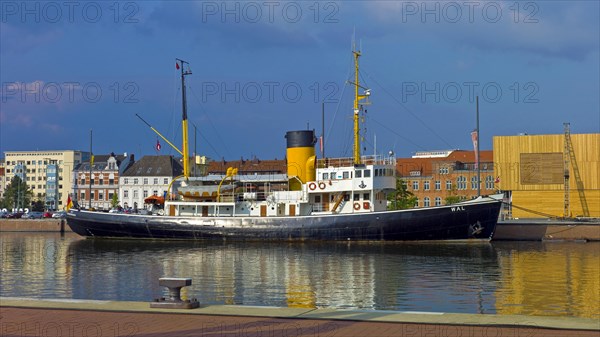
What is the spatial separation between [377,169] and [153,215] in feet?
63.5

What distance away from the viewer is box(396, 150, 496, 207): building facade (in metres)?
110

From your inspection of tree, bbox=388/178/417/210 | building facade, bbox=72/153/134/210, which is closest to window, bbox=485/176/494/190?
tree, bbox=388/178/417/210

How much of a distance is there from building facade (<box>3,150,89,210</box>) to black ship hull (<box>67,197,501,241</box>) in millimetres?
97268

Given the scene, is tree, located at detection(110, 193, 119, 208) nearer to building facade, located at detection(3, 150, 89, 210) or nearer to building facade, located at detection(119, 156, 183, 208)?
building facade, located at detection(119, 156, 183, 208)

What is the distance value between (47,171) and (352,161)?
11742 centimetres

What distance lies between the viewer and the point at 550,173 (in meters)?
72.6

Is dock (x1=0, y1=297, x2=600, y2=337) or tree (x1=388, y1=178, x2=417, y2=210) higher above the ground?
tree (x1=388, y1=178, x2=417, y2=210)

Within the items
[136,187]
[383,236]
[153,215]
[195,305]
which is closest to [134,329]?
[195,305]

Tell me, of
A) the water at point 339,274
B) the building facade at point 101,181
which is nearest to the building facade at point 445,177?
the building facade at point 101,181

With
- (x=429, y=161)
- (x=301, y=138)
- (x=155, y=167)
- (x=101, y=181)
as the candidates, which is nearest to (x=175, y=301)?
(x=301, y=138)

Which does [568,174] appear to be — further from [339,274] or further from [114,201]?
[114,201]

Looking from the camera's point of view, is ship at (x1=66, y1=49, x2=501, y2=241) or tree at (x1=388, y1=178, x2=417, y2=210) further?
tree at (x1=388, y1=178, x2=417, y2=210)

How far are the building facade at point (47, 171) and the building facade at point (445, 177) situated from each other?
2869 inches

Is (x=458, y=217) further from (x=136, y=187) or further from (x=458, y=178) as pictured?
(x=136, y=187)
